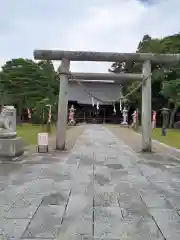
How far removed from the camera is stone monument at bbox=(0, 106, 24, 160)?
820 cm

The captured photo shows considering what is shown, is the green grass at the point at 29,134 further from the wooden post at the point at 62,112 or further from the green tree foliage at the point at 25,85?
the green tree foliage at the point at 25,85

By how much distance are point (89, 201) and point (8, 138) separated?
476 centimetres

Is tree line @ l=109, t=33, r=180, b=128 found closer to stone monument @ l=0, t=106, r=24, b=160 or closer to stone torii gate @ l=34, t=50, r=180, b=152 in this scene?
stone torii gate @ l=34, t=50, r=180, b=152

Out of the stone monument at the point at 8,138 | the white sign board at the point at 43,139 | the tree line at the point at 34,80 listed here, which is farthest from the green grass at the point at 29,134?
the tree line at the point at 34,80

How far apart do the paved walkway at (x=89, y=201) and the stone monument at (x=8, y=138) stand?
881 millimetres

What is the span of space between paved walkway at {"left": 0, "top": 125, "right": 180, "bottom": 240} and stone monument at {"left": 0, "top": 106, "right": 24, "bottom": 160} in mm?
881

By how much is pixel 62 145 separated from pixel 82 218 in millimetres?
6839

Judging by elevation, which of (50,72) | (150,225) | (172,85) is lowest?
(150,225)

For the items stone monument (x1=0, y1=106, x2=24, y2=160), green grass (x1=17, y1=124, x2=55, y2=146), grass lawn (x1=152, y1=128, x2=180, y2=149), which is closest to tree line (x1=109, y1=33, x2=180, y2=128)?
grass lawn (x1=152, y1=128, x2=180, y2=149)

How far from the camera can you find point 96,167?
7.27 m

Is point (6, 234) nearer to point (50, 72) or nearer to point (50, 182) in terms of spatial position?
point (50, 182)

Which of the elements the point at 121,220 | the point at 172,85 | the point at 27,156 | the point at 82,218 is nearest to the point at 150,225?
the point at 121,220

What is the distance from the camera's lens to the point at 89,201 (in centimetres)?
444

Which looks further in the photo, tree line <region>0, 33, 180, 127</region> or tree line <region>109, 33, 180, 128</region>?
tree line <region>0, 33, 180, 127</region>
